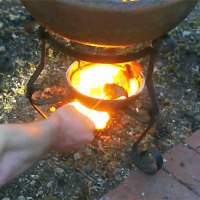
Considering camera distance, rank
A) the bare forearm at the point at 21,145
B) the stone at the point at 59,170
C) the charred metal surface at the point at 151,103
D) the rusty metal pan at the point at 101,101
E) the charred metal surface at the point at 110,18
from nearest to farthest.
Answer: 1. the bare forearm at the point at 21,145
2. the charred metal surface at the point at 110,18
3. the charred metal surface at the point at 151,103
4. the rusty metal pan at the point at 101,101
5. the stone at the point at 59,170

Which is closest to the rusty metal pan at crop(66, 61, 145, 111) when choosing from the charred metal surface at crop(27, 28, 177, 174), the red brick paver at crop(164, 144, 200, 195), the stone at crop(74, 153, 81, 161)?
the charred metal surface at crop(27, 28, 177, 174)

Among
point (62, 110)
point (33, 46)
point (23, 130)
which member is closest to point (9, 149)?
point (23, 130)

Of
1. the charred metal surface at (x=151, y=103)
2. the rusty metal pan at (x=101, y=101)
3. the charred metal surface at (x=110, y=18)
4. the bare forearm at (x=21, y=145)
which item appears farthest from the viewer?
the rusty metal pan at (x=101, y=101)

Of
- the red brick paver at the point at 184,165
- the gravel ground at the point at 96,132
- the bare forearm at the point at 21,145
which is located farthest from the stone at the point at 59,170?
the bare forearm at the point at 21,145

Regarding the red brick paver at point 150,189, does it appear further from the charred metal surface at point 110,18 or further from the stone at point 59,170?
the charred metal surface at point 110,18

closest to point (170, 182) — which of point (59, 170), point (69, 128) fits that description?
point (59, 170)

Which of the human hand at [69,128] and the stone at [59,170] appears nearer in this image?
the human hand at [69,128]
